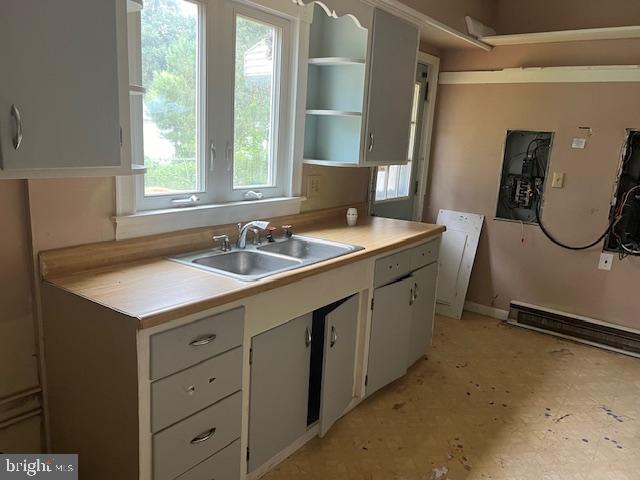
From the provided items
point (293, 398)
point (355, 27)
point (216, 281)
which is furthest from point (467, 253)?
point (216, 281)

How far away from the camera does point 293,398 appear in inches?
82.5

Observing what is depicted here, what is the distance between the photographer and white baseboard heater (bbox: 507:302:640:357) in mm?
3471

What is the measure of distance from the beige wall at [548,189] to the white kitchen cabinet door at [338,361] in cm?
201

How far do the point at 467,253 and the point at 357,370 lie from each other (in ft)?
6.11

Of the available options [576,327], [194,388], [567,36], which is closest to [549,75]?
[567,36]

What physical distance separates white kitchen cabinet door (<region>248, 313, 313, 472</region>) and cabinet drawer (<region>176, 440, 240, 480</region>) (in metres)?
0.09

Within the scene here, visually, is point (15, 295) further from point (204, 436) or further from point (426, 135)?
point (426, 135)

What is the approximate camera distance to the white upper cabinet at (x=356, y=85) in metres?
2.70

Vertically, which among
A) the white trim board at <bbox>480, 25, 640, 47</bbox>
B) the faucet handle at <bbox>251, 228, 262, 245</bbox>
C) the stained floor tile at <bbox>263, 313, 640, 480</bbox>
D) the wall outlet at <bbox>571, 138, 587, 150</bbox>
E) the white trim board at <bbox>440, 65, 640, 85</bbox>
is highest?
the white trim board at <bbox>480, 25, 640, 47</bbox>

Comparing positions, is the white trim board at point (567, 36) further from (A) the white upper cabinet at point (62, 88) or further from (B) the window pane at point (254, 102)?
(A) the white upper cabinet at point (62, 88)

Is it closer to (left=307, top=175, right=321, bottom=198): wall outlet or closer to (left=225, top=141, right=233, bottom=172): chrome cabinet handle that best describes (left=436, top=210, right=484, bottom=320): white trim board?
(left=307, top=175, right=321, bottom=198): wall outlet

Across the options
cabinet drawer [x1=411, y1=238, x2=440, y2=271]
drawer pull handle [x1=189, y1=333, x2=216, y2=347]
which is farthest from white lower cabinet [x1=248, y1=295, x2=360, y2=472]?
cabinet drawer [x1=411, y1=238, x2=440, y2=271]

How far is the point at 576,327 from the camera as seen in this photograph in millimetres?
3631

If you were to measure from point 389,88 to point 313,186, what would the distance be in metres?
0.72
